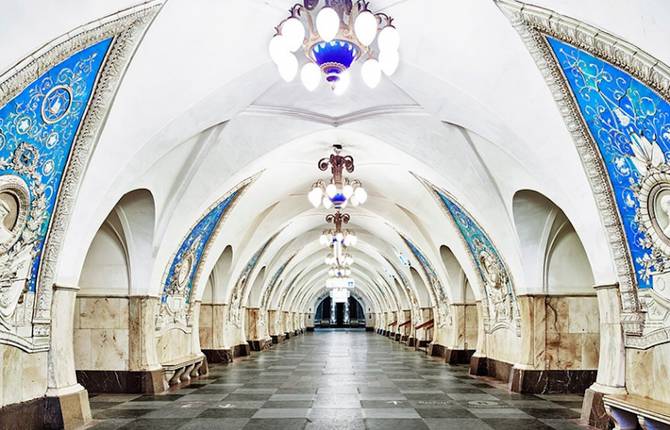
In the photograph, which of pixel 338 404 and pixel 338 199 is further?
pixel 338 199

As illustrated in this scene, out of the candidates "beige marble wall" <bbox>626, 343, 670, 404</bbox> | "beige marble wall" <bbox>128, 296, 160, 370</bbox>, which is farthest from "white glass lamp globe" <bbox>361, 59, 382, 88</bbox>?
"beige marble wall" <bbox>128, 296, 160, 370</bbox>

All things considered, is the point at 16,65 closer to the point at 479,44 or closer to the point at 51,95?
the point at 51,95

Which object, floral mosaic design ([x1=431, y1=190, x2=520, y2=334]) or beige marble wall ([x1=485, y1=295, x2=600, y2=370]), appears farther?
floral mosaic design ([x1=431, y1=190, x2=520, y2=334])

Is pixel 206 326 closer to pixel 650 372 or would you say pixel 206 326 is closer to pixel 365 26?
pixel 650 372

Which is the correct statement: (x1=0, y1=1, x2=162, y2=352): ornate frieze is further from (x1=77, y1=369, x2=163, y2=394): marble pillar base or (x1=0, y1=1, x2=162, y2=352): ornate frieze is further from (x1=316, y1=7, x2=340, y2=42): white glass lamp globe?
(x1=77, y1=369, x2=163, y2=394): marble pillar base

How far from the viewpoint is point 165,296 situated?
10.3m

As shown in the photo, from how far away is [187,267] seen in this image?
11.1 metres

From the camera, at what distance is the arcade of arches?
16.5 ft

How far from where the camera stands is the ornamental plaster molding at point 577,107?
459 cm

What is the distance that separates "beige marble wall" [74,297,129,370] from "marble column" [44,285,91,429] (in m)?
2.38

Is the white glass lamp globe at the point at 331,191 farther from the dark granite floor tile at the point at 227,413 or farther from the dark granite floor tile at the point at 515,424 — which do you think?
the dark granite floor tile at the point at 515,424

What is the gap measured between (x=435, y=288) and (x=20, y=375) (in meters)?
12.5

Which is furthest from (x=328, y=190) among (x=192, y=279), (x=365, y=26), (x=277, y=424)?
(x=365, y=26)

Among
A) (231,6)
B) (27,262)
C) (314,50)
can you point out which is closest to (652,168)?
(314,50)
